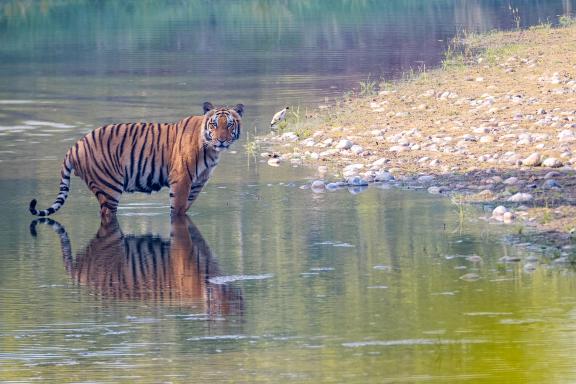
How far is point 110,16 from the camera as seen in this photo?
37.4 m

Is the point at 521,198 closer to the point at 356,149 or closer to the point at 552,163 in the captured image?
the point at 552,163

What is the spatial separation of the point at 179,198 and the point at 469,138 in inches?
148

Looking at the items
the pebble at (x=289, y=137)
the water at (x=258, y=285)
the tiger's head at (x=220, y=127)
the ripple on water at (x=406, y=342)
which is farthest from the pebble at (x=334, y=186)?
the ripple on water at (x=406, y=342)

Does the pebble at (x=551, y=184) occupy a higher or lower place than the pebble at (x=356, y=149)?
lower

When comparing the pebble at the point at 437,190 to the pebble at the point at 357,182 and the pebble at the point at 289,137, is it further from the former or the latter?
the pebble at the point at 289,137

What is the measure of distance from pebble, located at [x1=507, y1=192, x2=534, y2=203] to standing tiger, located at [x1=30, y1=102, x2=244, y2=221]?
2497mm

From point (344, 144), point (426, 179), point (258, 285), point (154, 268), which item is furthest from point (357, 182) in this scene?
point (258, 285)

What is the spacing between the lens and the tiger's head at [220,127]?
490 inches

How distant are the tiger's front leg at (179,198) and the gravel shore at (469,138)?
4.96 feet

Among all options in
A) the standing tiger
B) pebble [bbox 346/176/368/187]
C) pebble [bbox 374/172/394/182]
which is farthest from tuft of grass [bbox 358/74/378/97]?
the standing tiger

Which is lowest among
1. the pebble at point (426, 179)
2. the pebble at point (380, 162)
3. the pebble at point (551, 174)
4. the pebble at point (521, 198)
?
the pebble at point (521, 198)

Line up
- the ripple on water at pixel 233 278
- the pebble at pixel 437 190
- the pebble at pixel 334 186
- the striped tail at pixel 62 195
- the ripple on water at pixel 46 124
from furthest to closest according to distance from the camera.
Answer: the ripple on water at pixel 46 124, the pebble at pixel 334 186, the pebble at pixel 437 190, the striped tail at pixel 62 195, the ripple on water at pixel 233 278

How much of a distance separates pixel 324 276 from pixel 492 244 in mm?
1491

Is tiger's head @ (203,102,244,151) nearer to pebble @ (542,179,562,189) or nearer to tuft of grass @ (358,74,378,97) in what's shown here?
pebble @ (542,179,562,189)
